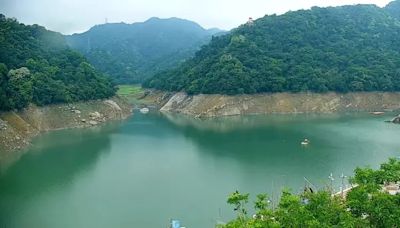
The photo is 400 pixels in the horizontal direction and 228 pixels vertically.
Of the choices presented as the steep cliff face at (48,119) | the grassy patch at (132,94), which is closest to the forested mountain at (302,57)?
the grassy patch at (132,94)

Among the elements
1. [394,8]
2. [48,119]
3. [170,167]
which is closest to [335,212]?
[170,167]

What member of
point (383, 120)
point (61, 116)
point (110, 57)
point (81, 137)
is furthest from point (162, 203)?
point (110, 57)

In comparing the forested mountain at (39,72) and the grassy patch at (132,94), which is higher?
the forested mountain at (39,72)

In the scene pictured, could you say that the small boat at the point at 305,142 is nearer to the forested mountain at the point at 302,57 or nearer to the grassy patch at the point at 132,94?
the forested mountain at the point at 302,57

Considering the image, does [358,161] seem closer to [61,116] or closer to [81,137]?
[81,137]

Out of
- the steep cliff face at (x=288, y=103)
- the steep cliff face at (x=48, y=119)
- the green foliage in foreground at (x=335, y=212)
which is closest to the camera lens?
the green foliage in foreground at (x=335, y=212)

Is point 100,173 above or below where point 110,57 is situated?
below
